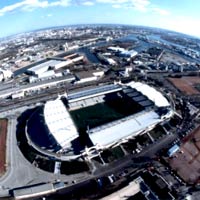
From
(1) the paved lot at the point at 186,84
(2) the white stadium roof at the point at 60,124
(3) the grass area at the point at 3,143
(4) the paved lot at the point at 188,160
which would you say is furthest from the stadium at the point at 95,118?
(1) the paved lot at the point at 186,84

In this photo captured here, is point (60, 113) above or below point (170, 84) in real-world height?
below

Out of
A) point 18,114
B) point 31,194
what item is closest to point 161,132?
point 31,194

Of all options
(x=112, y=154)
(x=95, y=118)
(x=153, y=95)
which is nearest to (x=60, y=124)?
Answer: (x=95, y=118)

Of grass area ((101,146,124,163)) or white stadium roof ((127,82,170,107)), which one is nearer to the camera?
grass area ((101,146,124,163))

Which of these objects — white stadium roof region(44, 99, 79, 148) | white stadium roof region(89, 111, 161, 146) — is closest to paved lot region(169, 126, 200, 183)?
white stadium roof region(89, 111, 161, 146)

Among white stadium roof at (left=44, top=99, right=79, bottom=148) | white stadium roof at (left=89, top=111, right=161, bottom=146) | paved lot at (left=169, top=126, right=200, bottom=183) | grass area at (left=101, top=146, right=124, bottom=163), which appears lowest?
paved lot at (left=169, top=126, right=200, bottom=183)

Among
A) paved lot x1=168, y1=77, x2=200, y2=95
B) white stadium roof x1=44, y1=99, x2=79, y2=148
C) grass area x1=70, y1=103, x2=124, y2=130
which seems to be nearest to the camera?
white stadium roof x1=44, y1=99, x2=79, y2=148

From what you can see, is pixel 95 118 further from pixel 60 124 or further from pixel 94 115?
pixel 60 124

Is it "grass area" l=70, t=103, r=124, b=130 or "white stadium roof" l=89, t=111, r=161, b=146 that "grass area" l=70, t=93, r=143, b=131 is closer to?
"grass area" l=70, t=103, r=124, b=130

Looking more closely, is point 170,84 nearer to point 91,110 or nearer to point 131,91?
point 131,91
